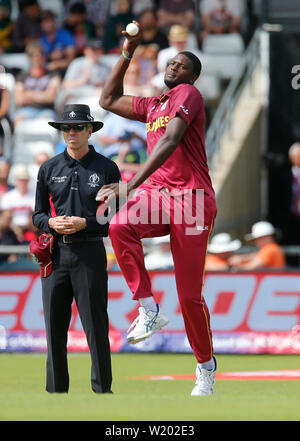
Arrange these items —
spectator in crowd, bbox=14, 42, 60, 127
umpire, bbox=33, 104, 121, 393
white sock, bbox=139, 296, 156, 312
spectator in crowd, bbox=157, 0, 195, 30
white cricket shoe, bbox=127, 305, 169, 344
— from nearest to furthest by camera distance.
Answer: white cricket shoe, bbox=127, 305, 169, 344 → white sock, bbox=139, 296, 156, 312 → umpire, bbox=33, 104, 121, 393 → spectator in crowd, bbox=14, 42, 60, 127 → spectator in crowd, bbox=157, 0, 195, 30

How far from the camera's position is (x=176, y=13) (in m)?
19.0

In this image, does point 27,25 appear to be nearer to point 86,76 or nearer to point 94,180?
point 86,76

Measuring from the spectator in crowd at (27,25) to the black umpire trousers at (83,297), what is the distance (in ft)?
37.9

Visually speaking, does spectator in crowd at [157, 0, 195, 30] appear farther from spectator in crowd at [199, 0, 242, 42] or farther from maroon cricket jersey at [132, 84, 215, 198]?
maroon cricket jersey at [132, 84, 215, 198]

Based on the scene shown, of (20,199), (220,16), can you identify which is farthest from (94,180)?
(220,16)

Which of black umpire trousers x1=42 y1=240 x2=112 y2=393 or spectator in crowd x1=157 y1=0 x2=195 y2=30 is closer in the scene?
black umpire trousers x1=42 y1=240 x2=112 y2=393

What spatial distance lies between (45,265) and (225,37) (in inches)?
432

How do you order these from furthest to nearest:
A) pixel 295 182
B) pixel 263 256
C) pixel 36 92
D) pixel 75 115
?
pixel 36 92, pixel 295 182, pixel 263 256, pixel 75 115

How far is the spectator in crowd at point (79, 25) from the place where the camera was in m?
19.2

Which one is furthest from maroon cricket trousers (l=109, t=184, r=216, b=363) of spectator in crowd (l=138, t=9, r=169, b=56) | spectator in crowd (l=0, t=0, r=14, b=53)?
spectator in crowd (l=0, t=0, r=14, b=53)

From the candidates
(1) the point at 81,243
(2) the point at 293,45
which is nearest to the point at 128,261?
(1) the point at 81,243

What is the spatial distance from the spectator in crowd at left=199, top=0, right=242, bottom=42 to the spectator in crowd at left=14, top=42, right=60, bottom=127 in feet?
9.67

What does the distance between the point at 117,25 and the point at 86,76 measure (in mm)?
1436

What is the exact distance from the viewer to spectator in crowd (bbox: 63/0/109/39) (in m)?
19.5
